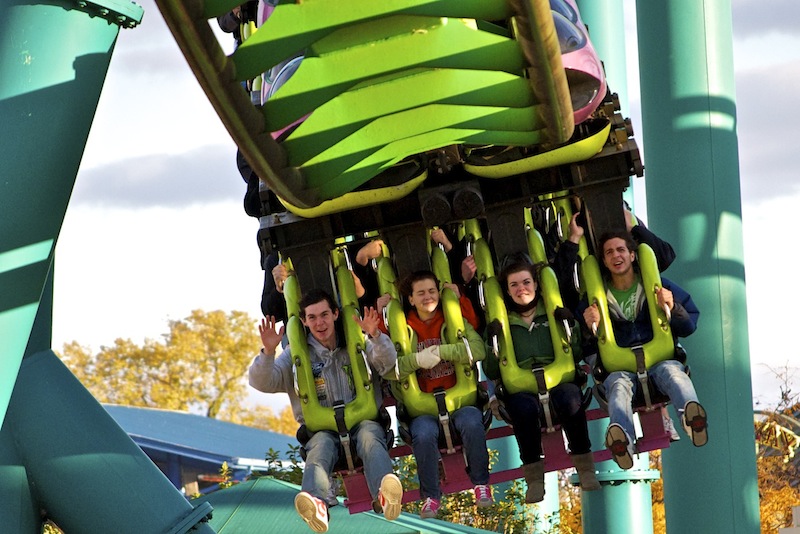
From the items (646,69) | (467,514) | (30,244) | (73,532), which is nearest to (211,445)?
(467,514)

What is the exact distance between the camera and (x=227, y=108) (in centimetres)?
524

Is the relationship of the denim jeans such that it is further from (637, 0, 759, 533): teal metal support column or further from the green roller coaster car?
(637, 0, 759, 533): teal metal support column

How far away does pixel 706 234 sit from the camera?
9.48m

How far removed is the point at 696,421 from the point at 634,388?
0.40 m

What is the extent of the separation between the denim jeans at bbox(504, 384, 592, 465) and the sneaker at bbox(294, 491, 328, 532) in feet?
3.29

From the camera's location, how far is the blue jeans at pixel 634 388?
6.55 meters

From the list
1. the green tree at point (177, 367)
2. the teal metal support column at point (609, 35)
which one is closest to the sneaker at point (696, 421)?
the teal metal support column at point (609, 35)

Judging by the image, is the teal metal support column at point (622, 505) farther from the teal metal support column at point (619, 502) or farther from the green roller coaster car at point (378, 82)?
the green roller coaster car at point (378, 82)

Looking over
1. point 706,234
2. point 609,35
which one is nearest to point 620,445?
point 706,234

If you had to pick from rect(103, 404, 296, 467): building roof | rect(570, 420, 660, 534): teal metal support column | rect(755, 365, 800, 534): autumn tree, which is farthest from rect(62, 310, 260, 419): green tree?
rect(570, 420, 660, 534): teal metal support column

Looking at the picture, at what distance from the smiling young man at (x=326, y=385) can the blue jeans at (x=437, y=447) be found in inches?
7.2

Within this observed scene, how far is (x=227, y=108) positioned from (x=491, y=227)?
2.40 meters

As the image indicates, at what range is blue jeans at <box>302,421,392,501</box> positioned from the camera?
6.57 m

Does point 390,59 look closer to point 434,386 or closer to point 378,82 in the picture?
point 378,82
